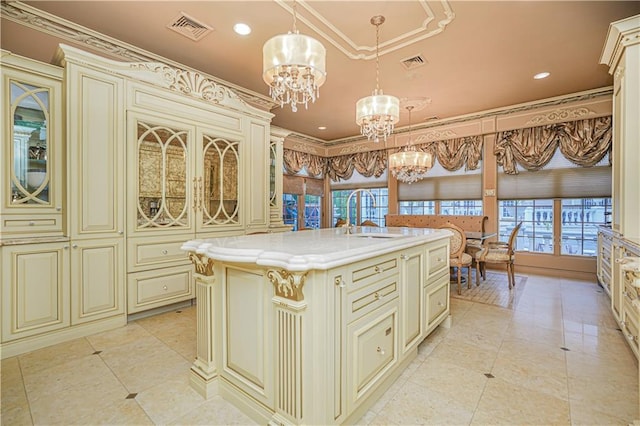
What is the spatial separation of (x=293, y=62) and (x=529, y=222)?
5.32 meters

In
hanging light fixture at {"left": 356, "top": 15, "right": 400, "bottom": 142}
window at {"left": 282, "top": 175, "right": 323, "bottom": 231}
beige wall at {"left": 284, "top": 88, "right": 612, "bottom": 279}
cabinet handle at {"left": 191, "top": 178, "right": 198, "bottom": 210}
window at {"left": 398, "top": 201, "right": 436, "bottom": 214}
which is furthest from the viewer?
window at {"left": 282, "top": 175, "right": 323, "bottom": 231}

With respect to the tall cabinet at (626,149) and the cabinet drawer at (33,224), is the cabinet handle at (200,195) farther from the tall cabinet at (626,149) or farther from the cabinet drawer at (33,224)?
the tall cabinet at (626,149)

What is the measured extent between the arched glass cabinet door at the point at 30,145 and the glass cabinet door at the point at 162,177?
2.32 feet

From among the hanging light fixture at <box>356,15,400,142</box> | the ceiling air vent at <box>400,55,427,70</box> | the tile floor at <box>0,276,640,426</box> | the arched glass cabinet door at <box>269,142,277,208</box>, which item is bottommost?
the tile floor at <box>0,276,640,426</box>

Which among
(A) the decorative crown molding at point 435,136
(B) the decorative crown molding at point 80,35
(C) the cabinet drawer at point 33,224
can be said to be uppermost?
(B) the decorative crown molding at point 80,35

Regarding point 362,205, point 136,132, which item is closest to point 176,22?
point 136,132

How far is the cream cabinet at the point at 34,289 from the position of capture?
233 cm

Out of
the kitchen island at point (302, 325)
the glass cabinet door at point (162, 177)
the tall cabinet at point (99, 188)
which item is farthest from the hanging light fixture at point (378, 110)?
the glass cabinet door at point (162, 177)

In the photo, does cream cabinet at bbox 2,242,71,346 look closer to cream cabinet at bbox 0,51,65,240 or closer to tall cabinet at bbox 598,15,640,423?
cream cabinet at bbox 0,51,65,240

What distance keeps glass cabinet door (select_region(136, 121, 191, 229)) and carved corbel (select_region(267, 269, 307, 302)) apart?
2332 millimetres

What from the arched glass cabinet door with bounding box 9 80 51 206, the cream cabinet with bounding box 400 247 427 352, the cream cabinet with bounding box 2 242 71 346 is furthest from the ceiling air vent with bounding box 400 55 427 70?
the cream cabinet with bounding box 2 242 71 346

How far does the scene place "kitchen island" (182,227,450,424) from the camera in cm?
136

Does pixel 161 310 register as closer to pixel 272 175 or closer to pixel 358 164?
pixel 272 175

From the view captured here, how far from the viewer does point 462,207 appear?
600cm
